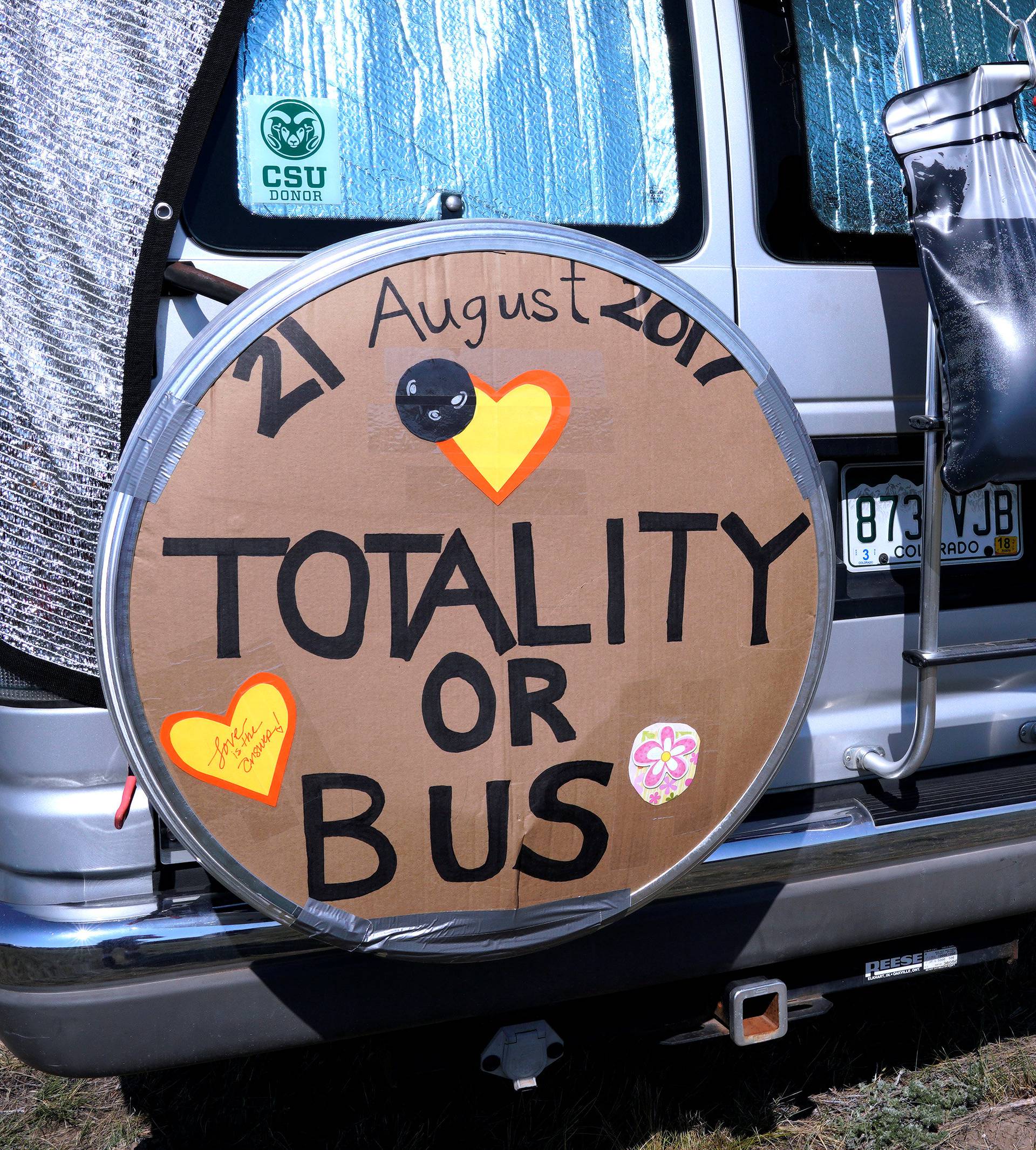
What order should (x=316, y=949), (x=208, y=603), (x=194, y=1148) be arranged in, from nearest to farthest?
1. (x=208, y=603)
2. (x=316, y=949)
3. (x=194, y=1148)

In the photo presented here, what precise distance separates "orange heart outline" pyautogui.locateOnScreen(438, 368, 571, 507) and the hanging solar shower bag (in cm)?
83

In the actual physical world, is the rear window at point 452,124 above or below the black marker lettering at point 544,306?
above

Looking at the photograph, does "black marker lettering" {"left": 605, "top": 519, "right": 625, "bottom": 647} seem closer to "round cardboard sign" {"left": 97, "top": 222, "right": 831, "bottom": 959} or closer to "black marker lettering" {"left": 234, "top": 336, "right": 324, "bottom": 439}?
"round cardboard sign" {"left": 97, "top": 222, "right": 831, "bottom": 959}

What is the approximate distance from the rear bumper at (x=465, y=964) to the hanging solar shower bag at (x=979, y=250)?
736 mm

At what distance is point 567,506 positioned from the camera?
1482 millimetres

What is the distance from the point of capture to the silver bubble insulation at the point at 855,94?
2070 mm

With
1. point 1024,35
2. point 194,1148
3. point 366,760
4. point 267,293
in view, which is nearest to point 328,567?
point 366,760

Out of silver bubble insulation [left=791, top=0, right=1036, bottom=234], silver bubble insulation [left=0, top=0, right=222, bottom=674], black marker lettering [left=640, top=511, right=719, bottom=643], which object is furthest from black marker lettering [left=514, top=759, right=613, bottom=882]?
silver bubble insulation [left=791, top=0, right=1036, bottom=234]

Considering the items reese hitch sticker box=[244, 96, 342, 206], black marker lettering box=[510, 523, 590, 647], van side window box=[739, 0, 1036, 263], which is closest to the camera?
black marker lettering box=[510, 523, 590, 647]

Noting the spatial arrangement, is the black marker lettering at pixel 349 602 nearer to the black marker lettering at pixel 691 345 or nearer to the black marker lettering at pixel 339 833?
the black marker lettering at pixel 339 833

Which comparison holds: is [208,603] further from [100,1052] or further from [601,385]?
[100,1052]

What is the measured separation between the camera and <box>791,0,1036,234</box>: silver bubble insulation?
2.07 meters

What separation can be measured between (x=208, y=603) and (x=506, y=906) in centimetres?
61

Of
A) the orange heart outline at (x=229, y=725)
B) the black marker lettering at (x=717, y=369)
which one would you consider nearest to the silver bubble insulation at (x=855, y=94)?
the black marker lettering at (x=717, y=369)
